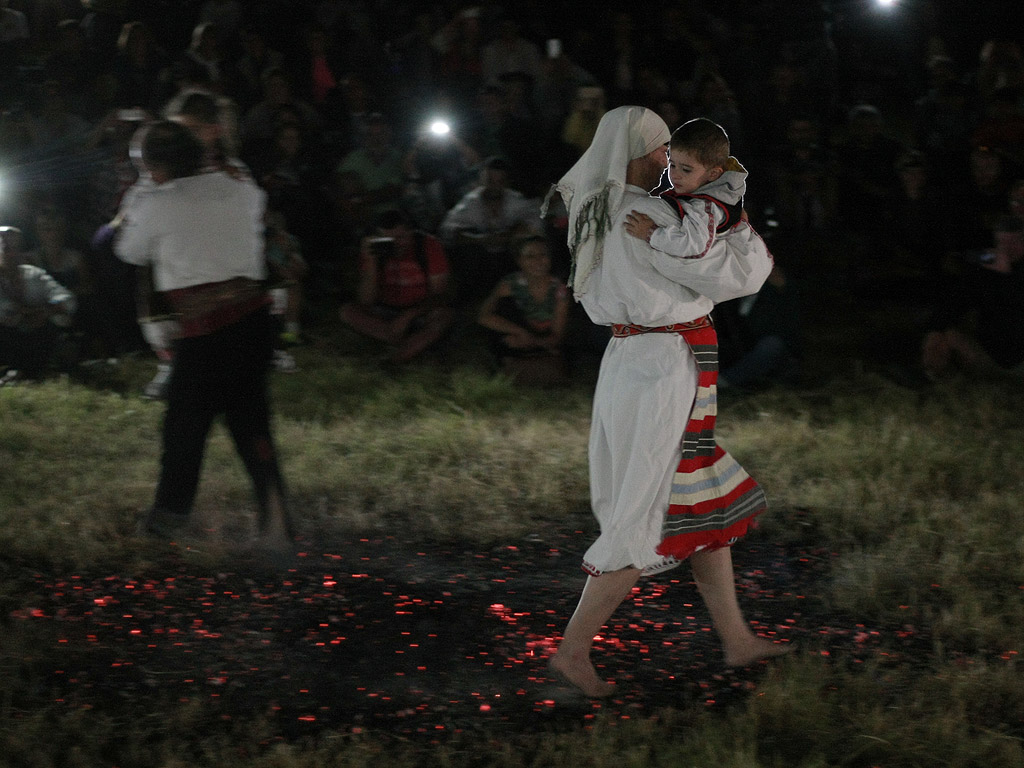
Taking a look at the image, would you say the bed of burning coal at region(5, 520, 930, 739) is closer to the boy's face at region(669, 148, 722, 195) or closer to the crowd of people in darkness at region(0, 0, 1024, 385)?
the boy's face at region(669, 148, 722, 195)

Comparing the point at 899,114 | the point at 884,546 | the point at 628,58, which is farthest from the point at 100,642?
the point at 899,114

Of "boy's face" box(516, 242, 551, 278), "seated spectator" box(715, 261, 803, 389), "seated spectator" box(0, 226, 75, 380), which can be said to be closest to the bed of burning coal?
"seated spectator" box(715, 261, 803, 389)

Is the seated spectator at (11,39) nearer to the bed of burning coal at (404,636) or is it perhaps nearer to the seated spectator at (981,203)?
the bed of burning coal at (404,636)

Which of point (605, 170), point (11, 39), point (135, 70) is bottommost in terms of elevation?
point (605, 170)

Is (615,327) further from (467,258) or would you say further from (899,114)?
(899,114)

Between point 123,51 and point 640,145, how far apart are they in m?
8.43

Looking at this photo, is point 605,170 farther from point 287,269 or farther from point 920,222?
point 920,222

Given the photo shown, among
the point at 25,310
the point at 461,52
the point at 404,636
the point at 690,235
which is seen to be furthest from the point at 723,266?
the point at 461,52

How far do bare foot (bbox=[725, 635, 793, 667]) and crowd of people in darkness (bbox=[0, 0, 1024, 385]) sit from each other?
4144 mm

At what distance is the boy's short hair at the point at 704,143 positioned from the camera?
375 centimetres

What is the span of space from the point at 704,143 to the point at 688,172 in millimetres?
97

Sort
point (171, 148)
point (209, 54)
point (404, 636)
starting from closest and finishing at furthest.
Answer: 1. point (404, 636)
2. point (171, 148)
3. point (209, 54)

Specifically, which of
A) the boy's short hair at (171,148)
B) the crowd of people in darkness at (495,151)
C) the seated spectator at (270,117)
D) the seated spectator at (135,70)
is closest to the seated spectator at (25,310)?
the crowd of people in darkness at (495,151)

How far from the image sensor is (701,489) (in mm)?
3922
